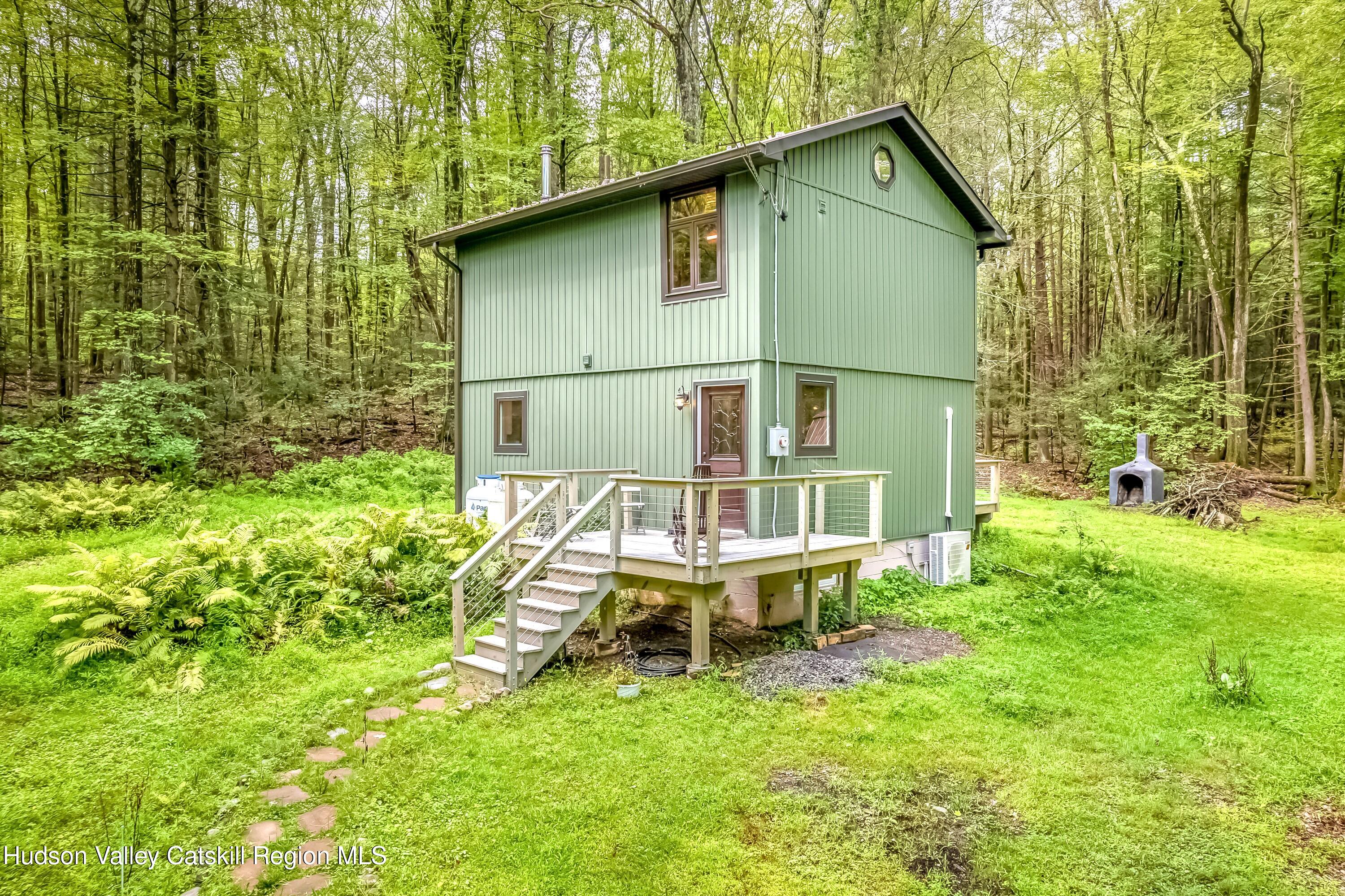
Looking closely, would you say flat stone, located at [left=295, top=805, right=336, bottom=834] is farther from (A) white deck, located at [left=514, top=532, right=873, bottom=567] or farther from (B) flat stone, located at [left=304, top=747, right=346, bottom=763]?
(A) white deck, located at [left=514, top=532, right=873, bottom=567]

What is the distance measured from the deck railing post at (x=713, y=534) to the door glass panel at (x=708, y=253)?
10.4ft

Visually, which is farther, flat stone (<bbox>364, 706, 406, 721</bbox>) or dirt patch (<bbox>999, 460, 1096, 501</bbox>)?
dirt patch (<bbox>999, 460, 1096, 501</bbox>)

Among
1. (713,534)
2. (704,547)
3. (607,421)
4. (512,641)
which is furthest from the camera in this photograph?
(607,421)

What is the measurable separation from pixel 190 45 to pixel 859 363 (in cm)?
1521

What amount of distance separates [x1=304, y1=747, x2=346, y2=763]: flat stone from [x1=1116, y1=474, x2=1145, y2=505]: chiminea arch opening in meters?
16.4

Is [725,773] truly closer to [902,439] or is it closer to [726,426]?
[726,426]

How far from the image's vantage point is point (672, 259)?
28.8 ft

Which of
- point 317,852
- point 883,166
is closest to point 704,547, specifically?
point 317,852

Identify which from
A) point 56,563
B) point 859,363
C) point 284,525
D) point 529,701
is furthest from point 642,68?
Result: point 529,701

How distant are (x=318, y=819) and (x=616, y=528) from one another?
3299 millimetres

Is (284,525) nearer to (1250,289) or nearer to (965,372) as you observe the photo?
(965,372)

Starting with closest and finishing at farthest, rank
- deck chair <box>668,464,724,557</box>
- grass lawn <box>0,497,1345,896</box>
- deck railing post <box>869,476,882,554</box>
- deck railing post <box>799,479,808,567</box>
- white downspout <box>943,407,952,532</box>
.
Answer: grass lawn <box>0,497,1345,896</box>
deck chair <box>668,464,724,557</box>
deck railing post <box>799,479,808,567</box>
deck railing post <box>869,476,882,554</box>
white downspout <box>943,407,952,532</box>

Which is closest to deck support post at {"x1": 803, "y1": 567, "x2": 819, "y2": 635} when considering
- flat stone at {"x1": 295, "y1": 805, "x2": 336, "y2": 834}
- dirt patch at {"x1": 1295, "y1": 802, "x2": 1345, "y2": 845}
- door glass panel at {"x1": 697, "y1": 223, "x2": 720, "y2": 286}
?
door glass panel at {"x1": 697, "y1": 223, "x2": 720, "y2": 286}

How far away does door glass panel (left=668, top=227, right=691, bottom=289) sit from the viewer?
341 inches
